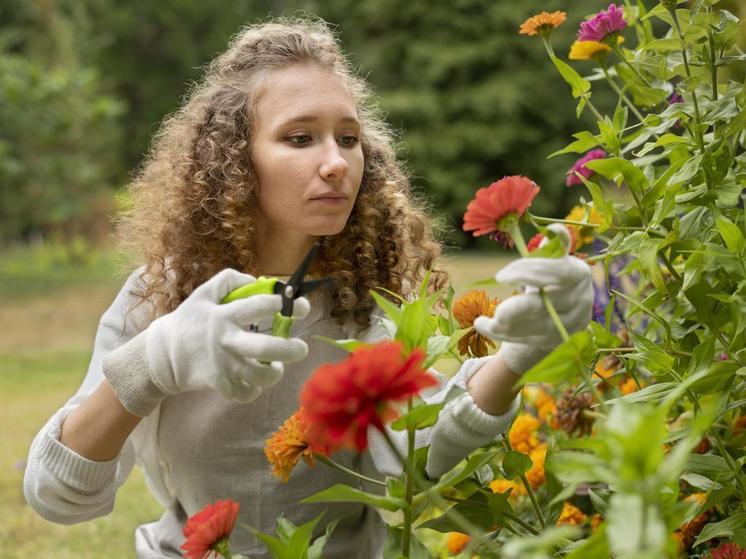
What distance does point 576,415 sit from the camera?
200 centimetres

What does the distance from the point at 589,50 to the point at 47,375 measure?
5.05m

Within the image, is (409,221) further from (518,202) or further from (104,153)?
(104,153)

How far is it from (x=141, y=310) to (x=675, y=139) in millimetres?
901

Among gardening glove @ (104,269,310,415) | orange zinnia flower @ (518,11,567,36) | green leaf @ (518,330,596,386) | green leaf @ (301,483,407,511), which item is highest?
orange zinnia flower @ (518,11,567,36)

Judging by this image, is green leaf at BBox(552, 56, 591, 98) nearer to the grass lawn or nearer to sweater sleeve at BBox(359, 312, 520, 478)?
the grass lawn

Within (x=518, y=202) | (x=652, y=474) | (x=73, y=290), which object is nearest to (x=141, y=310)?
(x=518, y=202)

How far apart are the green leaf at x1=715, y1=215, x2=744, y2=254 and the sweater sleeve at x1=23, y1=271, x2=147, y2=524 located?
0.91 m

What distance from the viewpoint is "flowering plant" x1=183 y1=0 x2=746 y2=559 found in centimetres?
79

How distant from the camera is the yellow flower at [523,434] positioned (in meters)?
2.06

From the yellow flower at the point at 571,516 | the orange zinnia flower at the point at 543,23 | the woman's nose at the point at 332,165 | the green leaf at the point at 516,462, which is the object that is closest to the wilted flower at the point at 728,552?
the green leaf at the point at 516,462

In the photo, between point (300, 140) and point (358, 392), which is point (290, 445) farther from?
point (300, 140)

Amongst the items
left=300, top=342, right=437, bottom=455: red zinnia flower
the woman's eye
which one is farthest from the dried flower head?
left=300, top=342, right=437, bottom=455: red zinnia flower

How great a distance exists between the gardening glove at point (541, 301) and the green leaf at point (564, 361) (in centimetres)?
8

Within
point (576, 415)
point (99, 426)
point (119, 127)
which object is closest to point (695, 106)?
point (576, 415)
